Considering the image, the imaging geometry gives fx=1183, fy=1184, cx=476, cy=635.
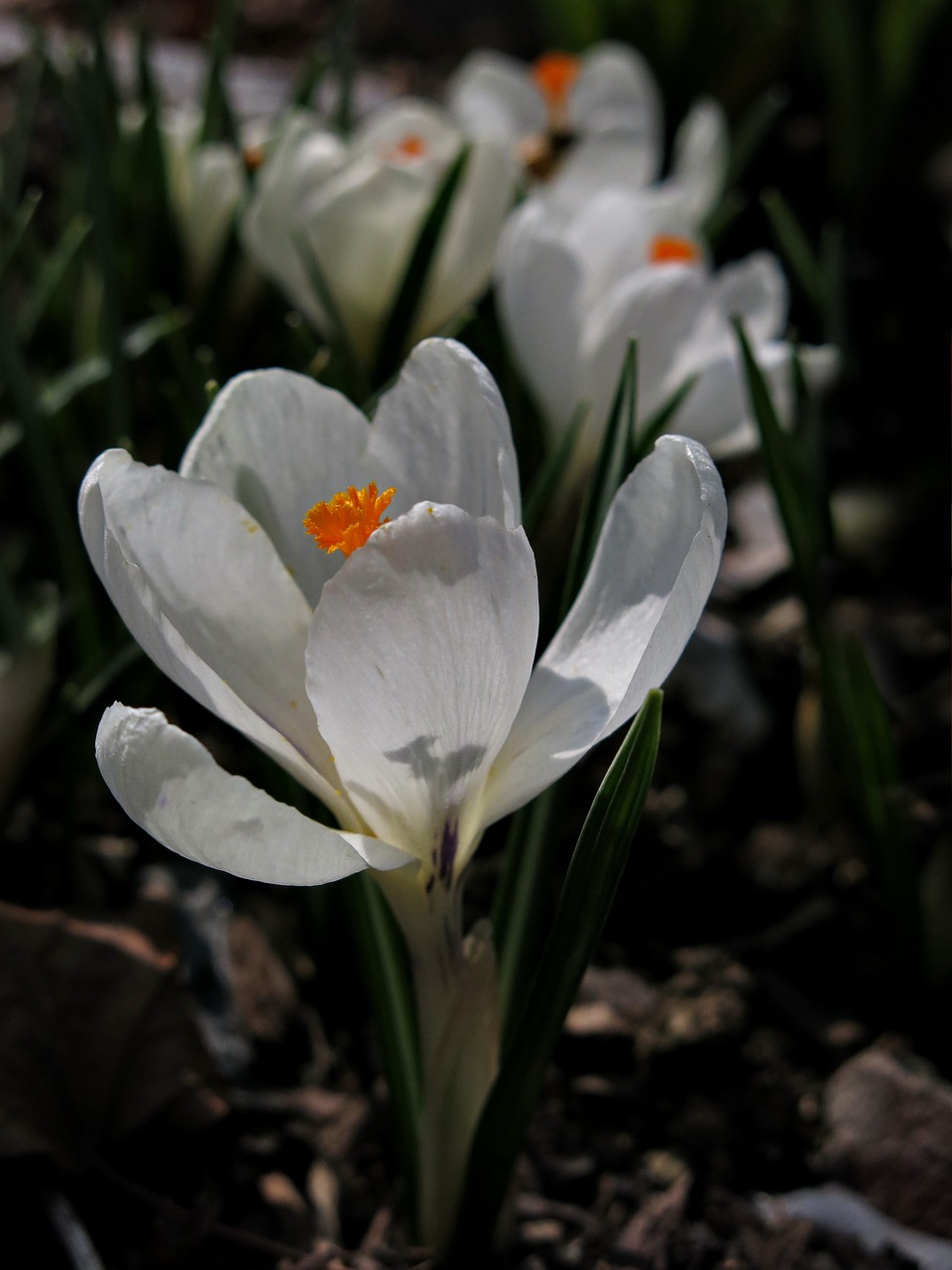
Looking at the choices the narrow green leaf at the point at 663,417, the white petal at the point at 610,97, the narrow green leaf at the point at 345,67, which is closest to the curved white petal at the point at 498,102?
the white petal at the point at 610,97

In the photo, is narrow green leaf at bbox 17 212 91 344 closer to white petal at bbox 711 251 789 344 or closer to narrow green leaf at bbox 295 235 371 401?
narrow green leaf at bbox 295 235 371 401

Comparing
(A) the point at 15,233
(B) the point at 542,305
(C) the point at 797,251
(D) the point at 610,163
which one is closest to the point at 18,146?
(A) the point at 15,233

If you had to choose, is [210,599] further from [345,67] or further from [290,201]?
[345,67]

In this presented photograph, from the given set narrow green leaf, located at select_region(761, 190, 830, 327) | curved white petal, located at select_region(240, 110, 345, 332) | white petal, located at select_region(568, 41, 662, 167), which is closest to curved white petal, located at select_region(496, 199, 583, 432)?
curved white petal, located at select_region(240, 110, 345, 332)

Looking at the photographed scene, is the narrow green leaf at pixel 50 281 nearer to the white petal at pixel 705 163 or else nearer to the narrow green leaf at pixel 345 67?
the narrow green leaf at pixel 345 67

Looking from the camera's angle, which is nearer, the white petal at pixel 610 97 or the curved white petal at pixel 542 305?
the curved white petal at pixel 542 305

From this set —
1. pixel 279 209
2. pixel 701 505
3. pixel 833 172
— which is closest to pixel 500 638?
pixel 701 505

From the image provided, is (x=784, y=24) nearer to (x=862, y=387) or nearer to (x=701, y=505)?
(x=862, y=387)
